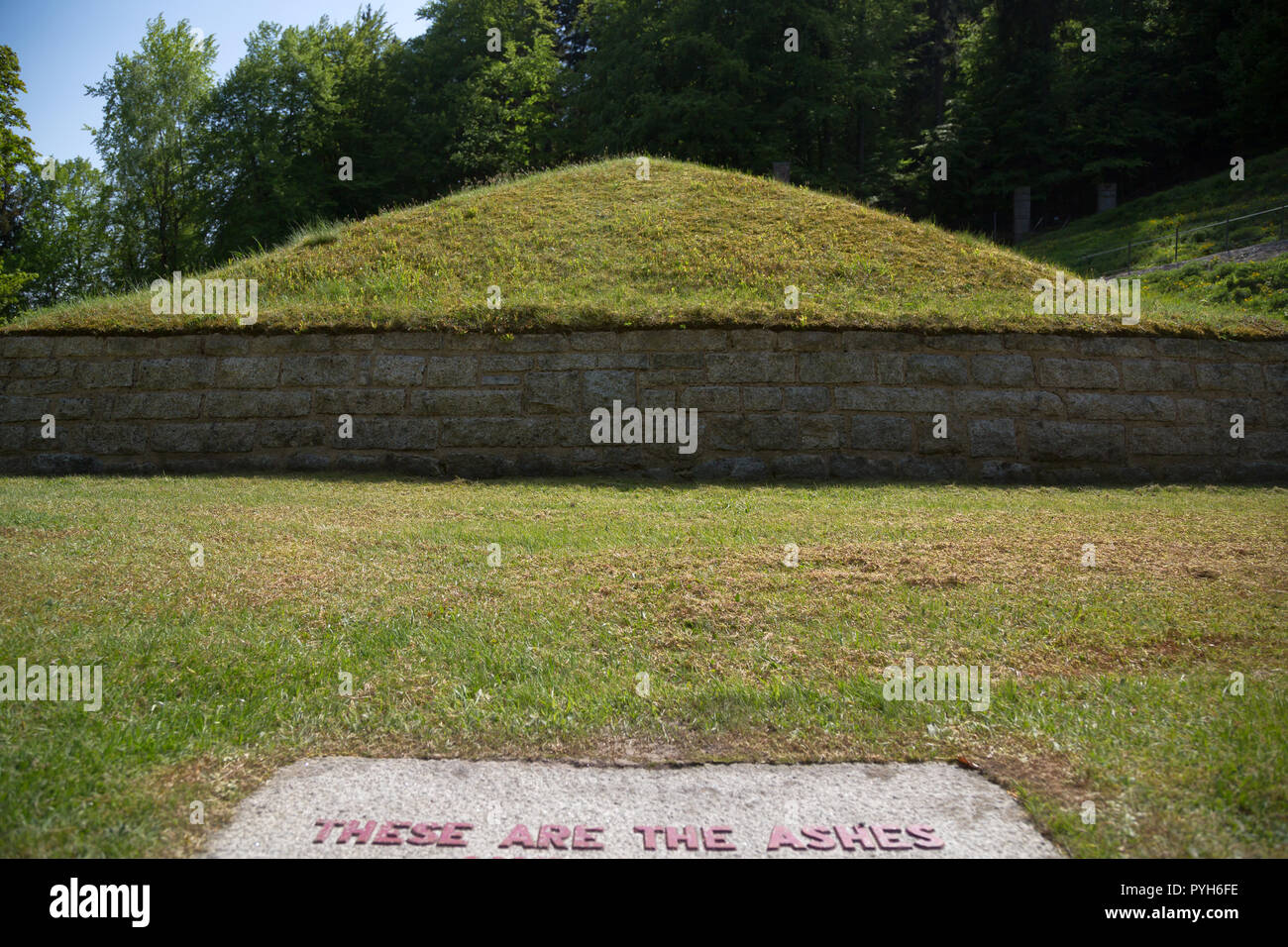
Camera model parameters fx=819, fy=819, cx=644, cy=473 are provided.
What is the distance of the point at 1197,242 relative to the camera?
21406mm

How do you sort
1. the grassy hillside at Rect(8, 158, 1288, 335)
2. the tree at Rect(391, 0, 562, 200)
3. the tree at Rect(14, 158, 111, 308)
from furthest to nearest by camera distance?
1. the tree at Rect(14, 158, 111, 308)
2. the tree at Rect(391, 0, 562, 200)
3. the grassy hillside at Rect(8, 158, 1288, 335)

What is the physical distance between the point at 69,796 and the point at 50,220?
4119 centimetres

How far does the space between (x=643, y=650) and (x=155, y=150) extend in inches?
1548

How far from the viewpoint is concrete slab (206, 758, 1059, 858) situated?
108 inches

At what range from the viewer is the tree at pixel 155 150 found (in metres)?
34.2

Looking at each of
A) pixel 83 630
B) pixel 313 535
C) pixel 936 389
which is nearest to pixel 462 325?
pixel 313 535

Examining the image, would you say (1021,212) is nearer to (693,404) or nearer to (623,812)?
(693,404)

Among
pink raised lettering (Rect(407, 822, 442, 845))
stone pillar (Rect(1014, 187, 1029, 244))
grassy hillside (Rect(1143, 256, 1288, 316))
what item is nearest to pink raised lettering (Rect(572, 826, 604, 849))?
pink raised lettering (Rect(407, 822, 442, 845))

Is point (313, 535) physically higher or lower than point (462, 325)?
lower

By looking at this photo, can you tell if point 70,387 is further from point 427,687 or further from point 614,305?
point 427,687

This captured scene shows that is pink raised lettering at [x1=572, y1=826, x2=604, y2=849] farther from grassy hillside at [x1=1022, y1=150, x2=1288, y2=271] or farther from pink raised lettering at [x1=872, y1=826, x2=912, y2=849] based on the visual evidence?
grassy hillside at [x1=1022, y1=150, x2=1288, y2=271]

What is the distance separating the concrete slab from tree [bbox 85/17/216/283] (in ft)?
119

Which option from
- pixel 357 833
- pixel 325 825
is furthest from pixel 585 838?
pixel 325 825

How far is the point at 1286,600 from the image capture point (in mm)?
5309
